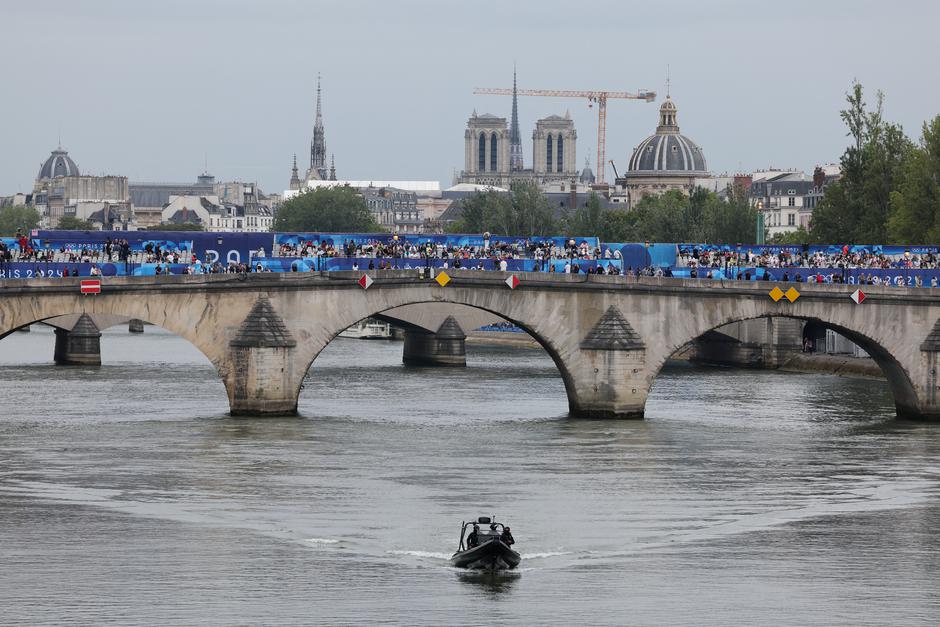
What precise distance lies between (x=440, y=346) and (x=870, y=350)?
4565 cm

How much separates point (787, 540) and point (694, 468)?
1382cm

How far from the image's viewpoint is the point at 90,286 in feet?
269

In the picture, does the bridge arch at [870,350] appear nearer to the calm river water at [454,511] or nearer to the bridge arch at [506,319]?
the calm river water at [454,511]

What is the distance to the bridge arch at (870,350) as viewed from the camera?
8894 cm

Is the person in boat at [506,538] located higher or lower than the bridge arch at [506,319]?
lower

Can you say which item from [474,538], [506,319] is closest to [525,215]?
[506,319]

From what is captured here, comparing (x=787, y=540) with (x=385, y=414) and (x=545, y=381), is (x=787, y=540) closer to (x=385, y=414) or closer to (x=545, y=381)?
(x=385, y=414)

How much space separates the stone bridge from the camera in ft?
277

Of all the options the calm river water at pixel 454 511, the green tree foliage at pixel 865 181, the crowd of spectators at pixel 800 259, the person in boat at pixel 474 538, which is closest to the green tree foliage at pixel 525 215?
the green tree foliage at pixel 865 181

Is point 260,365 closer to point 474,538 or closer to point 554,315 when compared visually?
point 554,315

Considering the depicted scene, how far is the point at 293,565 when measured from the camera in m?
55.4

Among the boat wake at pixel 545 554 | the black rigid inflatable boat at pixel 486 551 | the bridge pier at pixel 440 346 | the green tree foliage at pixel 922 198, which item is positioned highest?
the green tree foliage at pixel 922 198

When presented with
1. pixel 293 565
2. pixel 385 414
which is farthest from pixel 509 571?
pixel 385 414

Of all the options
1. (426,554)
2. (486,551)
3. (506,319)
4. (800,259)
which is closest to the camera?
(486,551)
